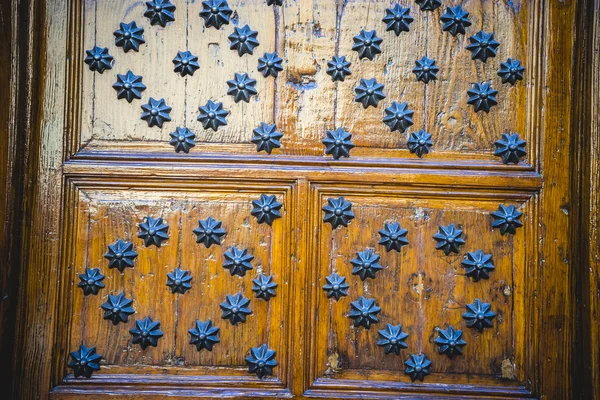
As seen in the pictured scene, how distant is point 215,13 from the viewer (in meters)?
1.06

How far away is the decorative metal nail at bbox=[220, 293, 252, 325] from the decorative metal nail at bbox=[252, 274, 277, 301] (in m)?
0.03

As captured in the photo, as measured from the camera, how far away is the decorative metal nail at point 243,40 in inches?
41.6

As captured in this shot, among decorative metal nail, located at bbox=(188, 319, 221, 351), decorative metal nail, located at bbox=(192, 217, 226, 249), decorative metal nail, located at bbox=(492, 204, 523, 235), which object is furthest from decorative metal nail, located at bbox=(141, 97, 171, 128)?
decorative metal nail, located at bbox=(492, 204, 523, 235)

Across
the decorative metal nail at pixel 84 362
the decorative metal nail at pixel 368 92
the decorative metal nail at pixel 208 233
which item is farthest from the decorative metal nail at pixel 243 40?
the decorative metal nail at pixel 84 362

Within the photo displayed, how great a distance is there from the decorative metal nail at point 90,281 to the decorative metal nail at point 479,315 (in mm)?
796

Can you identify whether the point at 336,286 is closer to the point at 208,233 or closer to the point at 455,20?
the point at 208,233

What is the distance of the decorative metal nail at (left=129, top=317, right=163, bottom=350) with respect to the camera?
102cm

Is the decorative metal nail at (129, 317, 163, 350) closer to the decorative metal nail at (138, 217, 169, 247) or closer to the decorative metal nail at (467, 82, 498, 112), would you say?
the decorative metal nail at (138, 217, 169, 247)

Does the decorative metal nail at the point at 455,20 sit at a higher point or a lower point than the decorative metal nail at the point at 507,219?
higher

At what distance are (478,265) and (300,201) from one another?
16.1 inches

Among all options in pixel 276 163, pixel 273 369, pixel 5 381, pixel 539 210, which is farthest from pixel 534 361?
pixel 5 381

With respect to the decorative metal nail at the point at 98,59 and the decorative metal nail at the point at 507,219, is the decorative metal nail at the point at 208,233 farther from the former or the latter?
the decorative metal nail at the point at 507,219

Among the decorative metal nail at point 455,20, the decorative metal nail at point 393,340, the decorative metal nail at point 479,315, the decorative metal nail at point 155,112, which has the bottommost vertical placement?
the decorative metal nail at point 393,340

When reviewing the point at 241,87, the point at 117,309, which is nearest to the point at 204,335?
the point at 117,309
